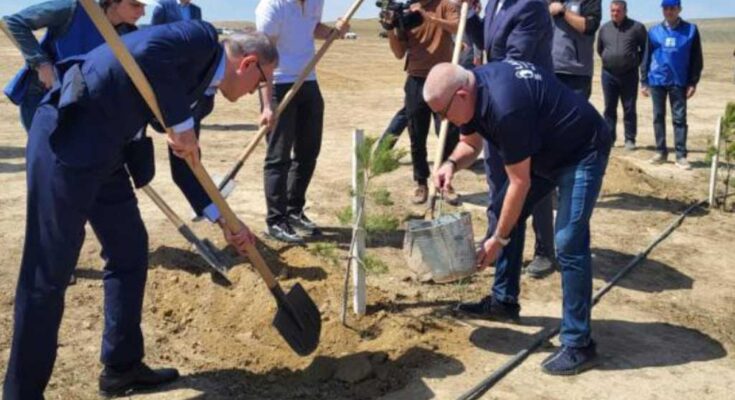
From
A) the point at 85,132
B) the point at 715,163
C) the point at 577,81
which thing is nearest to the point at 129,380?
the point at 85,132

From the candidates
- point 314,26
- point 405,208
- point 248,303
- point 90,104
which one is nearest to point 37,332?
point 90,104

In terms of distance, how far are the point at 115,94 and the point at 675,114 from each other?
7.85 meters

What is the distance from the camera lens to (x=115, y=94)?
10.2 feet

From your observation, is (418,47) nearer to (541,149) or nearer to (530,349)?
(541,149)

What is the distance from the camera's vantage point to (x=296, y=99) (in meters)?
5.73

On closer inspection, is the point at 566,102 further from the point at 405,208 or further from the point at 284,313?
the point at 405,208

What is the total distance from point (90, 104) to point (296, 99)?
107 inches

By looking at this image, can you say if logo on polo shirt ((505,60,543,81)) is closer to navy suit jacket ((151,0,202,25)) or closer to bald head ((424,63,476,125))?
bald head ((424,63,476,125))

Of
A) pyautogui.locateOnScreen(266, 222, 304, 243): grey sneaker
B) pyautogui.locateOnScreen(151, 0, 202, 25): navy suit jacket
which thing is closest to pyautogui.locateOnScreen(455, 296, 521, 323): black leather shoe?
pyautogui.locateOnScreen(266, 222, 304, 243): grey sneaker

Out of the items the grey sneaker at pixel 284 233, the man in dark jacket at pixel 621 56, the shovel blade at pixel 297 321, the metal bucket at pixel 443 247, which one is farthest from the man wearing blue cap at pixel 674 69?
the shovel blade at pixel 297 321

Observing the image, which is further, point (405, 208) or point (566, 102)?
point (405, 208)

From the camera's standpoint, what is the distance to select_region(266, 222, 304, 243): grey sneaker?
227 inches

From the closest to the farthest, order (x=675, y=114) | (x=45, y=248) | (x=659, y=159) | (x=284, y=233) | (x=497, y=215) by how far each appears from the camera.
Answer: (x=45, y=248) → (x=497, y=215) → (x=284, y=233) → (x=675, y=114) → (x=659, y=159)

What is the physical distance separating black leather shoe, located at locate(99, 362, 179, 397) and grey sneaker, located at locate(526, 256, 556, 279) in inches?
104
